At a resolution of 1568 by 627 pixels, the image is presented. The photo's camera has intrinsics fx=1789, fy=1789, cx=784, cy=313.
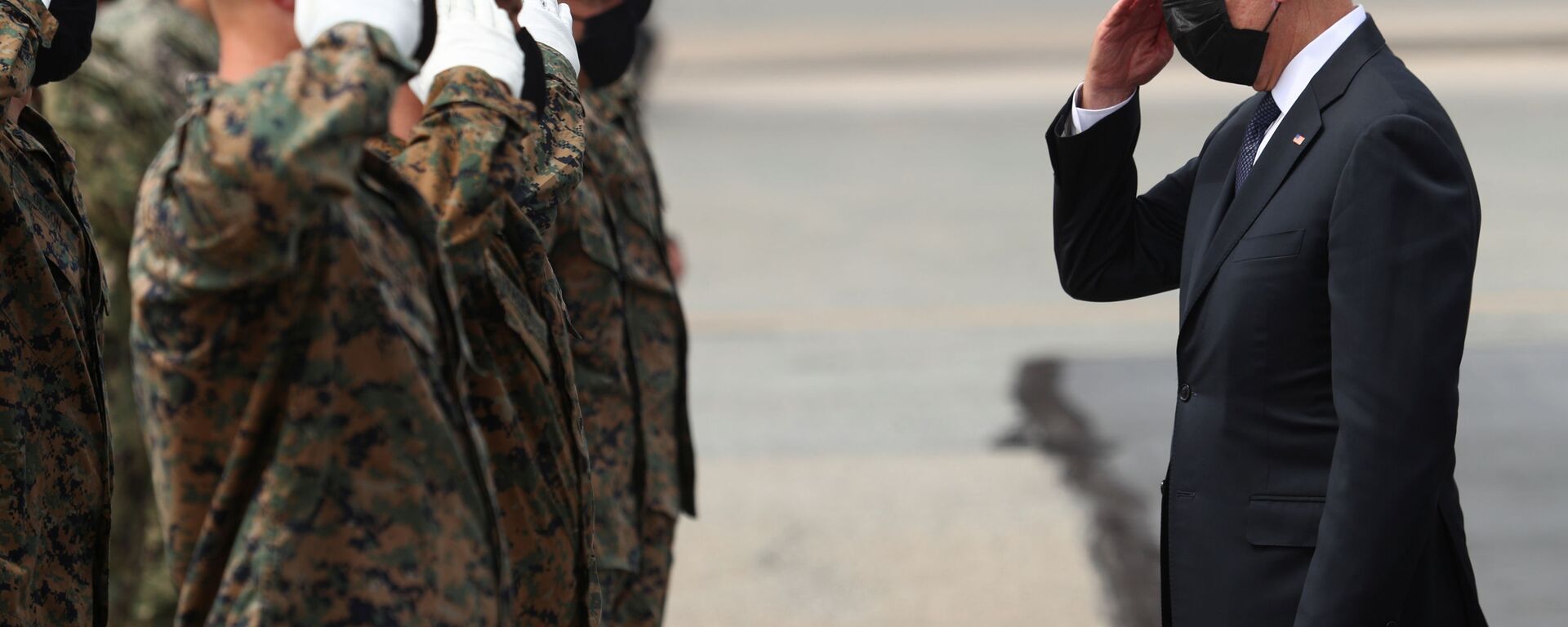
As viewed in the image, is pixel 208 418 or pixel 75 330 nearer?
pixel 208 418

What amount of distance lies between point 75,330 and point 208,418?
1.16 metres

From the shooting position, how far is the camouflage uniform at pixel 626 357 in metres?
3.72

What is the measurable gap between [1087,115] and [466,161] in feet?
3.78

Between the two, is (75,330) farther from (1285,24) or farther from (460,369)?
(1285,24)

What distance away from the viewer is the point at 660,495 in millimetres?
3906

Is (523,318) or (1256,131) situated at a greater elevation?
(1256,131)

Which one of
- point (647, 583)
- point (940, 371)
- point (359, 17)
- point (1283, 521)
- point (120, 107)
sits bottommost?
point (940, 371)

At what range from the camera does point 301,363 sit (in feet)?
6.44

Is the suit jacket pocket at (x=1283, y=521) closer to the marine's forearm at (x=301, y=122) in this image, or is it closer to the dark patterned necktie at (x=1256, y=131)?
the dark patterned necktie at (x=1256, y=131)

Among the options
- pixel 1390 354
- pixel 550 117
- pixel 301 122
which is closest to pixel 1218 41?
pixel 1390 354

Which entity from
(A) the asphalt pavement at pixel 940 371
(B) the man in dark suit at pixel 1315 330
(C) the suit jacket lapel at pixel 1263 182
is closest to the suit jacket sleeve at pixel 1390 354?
(B) the man in dark suit at pixel 1315 330

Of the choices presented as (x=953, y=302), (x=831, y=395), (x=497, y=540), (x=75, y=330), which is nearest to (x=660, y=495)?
(x=75, y=330)

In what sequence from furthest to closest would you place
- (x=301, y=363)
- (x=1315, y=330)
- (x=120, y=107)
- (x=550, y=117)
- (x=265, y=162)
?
(x=120, y=107) < (x=550, y=117) < (x=1315, y=330) < (x=301, y=363) < (x=265, y=162)

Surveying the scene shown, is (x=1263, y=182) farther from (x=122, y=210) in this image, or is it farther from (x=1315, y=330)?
(x=122, y=210)
